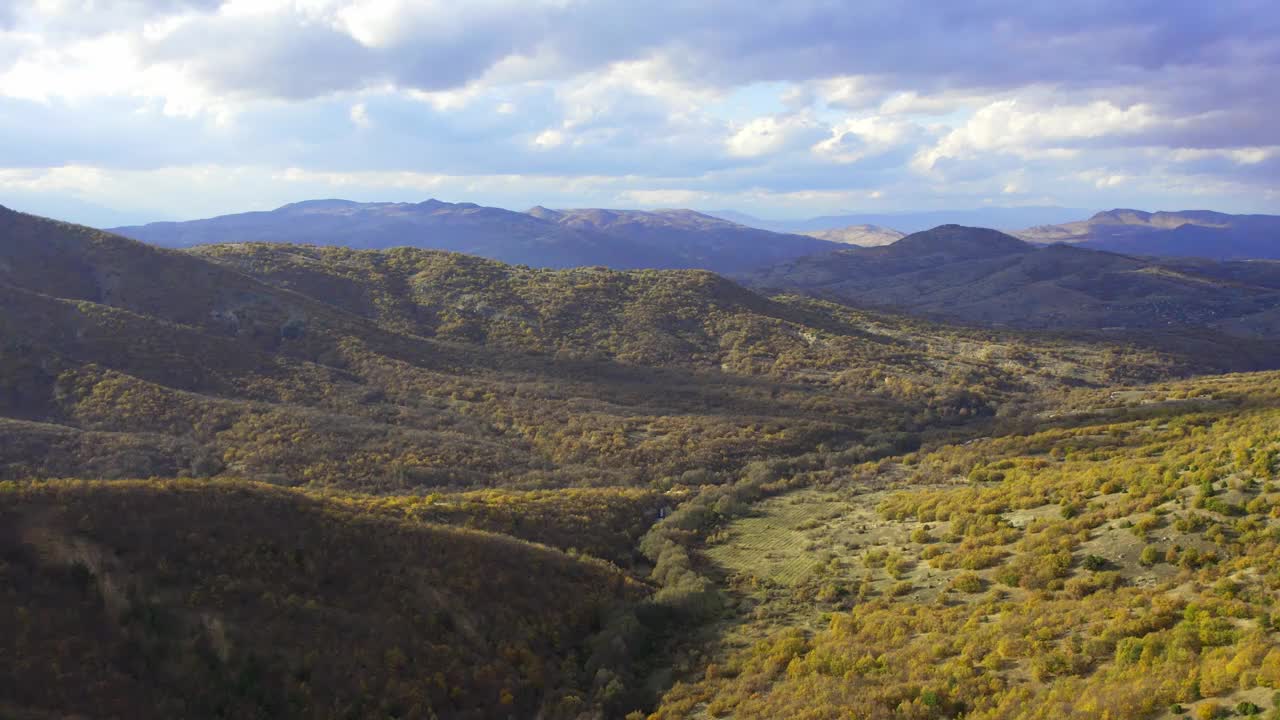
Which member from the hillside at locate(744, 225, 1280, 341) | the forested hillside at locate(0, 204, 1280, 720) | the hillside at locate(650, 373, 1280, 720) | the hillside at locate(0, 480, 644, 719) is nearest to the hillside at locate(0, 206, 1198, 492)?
the forested hillside at locate(0, 204, 1280, 720)

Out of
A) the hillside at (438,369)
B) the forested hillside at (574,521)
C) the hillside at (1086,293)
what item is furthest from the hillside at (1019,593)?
the hillside at (1086,293)

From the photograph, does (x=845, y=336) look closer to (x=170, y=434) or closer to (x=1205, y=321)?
(x=170, y=434)

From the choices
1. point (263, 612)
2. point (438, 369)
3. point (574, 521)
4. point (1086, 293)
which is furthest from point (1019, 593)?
point (1086, 293)

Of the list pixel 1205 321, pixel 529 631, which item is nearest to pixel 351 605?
pixel 529 631

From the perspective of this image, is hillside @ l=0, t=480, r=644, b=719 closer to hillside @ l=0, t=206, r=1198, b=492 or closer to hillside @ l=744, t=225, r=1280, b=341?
hillside @ l=0, t=206, r=1198, b=492

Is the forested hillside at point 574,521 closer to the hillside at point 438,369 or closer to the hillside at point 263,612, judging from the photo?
the hillside at point 263,612
